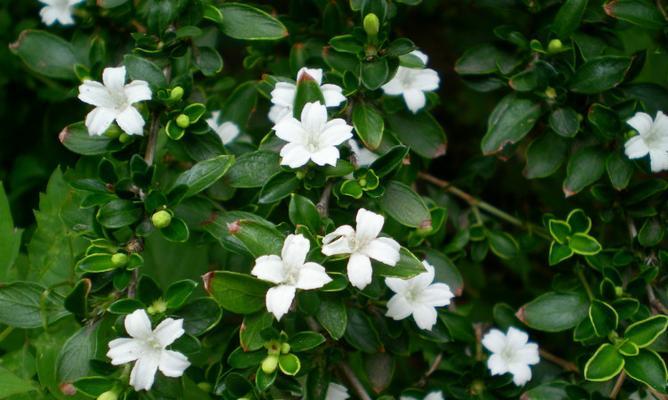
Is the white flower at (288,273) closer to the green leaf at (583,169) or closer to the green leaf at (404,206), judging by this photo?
the green leaf at (404,206)

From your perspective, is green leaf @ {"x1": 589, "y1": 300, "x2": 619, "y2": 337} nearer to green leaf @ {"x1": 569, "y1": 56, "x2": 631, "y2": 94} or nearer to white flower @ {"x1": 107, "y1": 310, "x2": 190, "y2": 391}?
green leaf @ {"x1": 569, "y1": 56, "x2": 631, "y2": 94}

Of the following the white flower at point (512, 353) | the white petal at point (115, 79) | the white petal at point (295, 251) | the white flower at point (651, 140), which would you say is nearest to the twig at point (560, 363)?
the white flower at point (512, 353)

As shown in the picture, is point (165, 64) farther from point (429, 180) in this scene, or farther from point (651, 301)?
point (651, 301)

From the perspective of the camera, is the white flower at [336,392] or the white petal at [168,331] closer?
the white petal at [168,331]

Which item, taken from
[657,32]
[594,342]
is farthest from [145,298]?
[657,32]

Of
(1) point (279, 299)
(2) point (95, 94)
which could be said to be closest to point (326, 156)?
(1) point (279, 299)

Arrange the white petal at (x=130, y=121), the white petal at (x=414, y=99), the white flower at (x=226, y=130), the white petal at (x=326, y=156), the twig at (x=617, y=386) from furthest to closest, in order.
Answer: the white flower at (x=226, y=130)
the white petal at (x=414, y=99)
the twig at (x=617, y=386)
the white petal at (x=130, y=121)
the white petal at (x=326, y=156)
